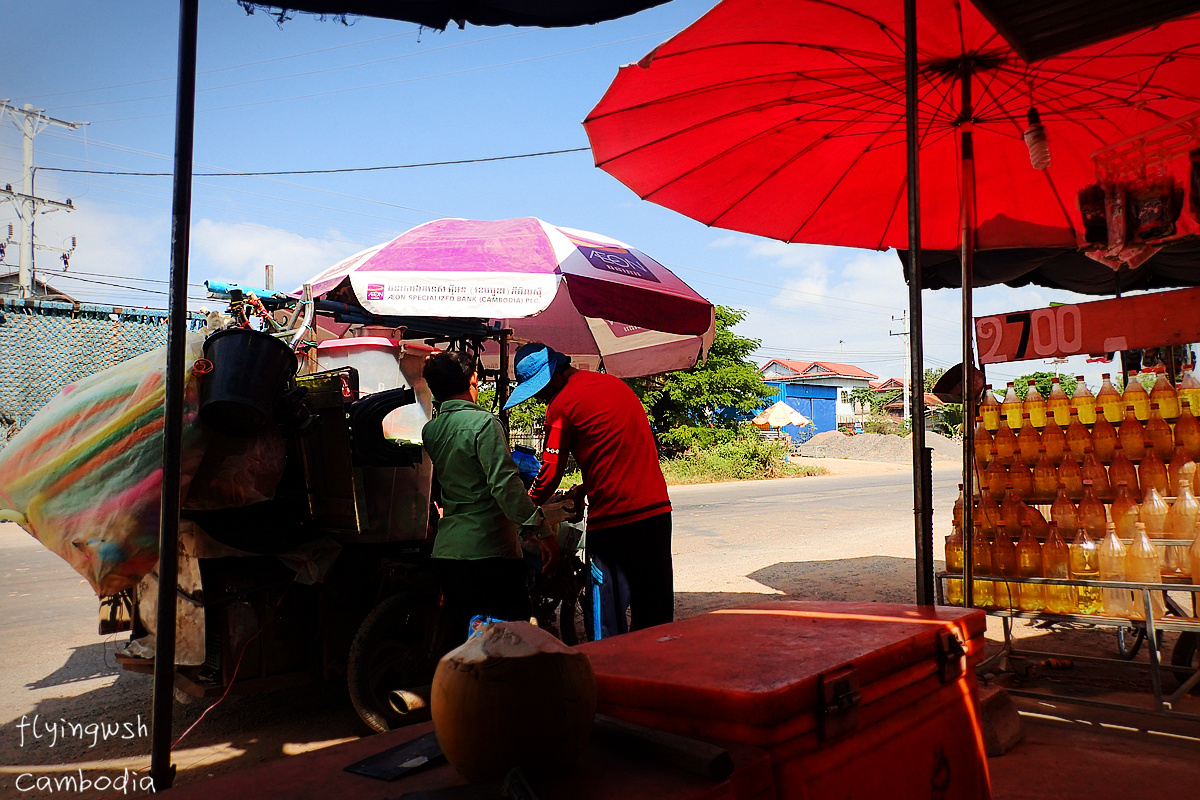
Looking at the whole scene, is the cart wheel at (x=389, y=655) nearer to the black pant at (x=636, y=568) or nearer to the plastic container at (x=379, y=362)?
the black pant at (x=636, y=568)

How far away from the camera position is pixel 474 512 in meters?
3.62

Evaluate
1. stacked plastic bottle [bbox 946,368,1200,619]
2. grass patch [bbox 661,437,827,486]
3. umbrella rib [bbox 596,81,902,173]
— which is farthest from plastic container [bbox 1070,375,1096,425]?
grass patch [bbox 661,437,827,486]

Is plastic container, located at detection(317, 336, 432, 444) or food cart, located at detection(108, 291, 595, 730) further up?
plastic container, located at detection(317, 336, 432, 444)

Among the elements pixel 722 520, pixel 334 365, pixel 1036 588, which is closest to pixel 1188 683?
pixel 1036 588

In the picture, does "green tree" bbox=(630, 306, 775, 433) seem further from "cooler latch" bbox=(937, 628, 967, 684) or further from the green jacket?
"cooler latch" bbox=(937, 628, 967, 684)

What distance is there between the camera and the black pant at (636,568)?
3.77 metres

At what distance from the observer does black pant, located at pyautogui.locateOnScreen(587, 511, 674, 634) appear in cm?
377

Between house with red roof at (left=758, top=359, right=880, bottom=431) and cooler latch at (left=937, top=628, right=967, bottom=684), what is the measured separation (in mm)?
51634

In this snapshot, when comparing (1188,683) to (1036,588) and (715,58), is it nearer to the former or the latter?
(1036,588)

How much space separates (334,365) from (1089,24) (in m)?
3.98

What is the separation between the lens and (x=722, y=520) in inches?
490

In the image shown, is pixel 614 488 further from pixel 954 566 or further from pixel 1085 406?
pixel 1085 406

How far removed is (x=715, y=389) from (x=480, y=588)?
24.0m

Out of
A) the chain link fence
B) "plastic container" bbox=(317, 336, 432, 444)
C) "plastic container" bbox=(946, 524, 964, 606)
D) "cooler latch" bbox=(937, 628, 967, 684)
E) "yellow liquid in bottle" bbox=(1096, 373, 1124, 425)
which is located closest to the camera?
"cooler latch" bbox=(937, 628, 967, 684)
